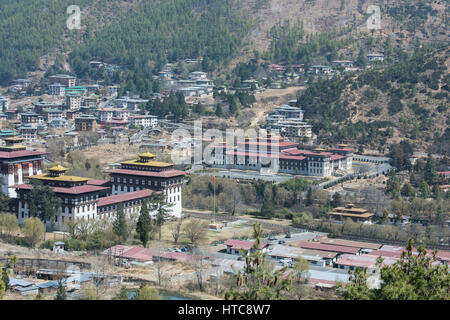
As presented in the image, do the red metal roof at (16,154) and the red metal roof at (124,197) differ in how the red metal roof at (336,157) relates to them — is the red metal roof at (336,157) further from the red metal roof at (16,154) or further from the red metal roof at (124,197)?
the red metal roof at (16,154)

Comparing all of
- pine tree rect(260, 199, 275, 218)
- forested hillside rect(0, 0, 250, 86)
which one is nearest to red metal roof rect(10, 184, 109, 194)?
pine tree rect(260, 199, 275, 218)

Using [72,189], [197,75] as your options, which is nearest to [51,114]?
[197,75]

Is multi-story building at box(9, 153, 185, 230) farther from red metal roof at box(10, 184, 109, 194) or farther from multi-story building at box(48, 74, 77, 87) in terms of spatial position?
multi-story building at box(48, 74, 77, 87)

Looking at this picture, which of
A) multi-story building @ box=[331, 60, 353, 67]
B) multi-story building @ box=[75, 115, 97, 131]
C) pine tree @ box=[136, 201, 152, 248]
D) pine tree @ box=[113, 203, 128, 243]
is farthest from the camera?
multi-story building @ box=[331, 60, 353, 67]

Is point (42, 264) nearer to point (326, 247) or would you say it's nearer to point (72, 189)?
point (72, 189)

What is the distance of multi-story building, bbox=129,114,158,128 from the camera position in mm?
83812

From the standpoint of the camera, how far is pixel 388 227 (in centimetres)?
4888

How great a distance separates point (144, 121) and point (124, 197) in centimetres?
3399

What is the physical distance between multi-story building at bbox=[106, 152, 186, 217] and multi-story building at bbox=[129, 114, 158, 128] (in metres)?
28.6

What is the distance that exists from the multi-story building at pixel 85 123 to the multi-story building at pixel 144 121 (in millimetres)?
4100
